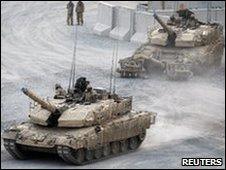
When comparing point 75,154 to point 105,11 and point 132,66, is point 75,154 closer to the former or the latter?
point 132,66

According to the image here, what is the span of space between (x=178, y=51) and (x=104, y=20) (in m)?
12.1

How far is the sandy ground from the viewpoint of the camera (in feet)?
85.6

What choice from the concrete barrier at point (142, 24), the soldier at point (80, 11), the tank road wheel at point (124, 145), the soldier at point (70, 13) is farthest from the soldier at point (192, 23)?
the tank road wheel at point (124, 145)

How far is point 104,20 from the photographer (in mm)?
52219

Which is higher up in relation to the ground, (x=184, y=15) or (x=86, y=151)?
(x=184, y=15)

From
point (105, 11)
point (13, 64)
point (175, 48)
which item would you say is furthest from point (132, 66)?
point (105, 11)

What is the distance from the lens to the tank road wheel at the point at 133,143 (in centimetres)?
2684

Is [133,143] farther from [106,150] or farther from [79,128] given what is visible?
[79,128]

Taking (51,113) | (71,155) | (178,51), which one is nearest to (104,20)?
(178,51)

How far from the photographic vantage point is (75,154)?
79.9 ft

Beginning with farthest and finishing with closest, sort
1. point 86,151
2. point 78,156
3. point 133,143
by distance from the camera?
1. point 133,143
2. point 86,151
3. point 78,156

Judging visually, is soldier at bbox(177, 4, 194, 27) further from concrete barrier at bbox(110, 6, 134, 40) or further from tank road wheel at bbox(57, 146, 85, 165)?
tank road wheel at bbox(57, 146, 85, 165)

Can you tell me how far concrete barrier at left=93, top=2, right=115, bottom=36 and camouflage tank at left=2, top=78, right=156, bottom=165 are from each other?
24.4 metres

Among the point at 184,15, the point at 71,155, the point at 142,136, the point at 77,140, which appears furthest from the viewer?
the point at 184,15
